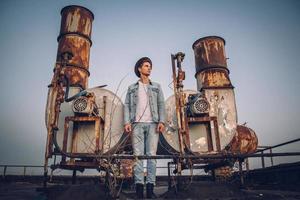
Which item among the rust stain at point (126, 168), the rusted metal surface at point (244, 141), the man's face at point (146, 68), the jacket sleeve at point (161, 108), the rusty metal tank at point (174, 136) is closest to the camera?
the jacket sleeve at point (161, 108)

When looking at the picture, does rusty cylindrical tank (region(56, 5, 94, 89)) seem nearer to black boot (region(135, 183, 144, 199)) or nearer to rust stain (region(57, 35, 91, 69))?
rust stain (region(57, 35, 91, 69))

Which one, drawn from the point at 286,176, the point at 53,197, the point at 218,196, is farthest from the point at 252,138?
the point at 53,197

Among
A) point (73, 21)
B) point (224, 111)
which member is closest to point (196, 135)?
point (224, 111)

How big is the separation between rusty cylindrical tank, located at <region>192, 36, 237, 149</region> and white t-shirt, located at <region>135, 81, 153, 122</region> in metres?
3.11

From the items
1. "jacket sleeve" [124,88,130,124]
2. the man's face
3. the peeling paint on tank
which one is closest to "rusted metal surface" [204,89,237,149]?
the man's face

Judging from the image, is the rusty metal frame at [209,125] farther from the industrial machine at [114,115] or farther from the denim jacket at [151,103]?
the denim jacket at [151,103]

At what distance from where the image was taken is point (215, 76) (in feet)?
25.2

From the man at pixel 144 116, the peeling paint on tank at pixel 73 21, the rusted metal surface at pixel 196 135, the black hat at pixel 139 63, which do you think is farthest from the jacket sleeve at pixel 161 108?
the peeling paint on tank at pixel 73 21

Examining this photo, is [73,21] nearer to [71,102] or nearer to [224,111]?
[71,102]

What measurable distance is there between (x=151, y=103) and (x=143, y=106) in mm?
160

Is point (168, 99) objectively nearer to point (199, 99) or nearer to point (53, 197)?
point (199, 99)

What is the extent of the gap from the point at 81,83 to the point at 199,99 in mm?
3851

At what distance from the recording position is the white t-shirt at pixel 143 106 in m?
4.11

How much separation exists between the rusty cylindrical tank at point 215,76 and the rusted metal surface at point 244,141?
1.78 meters
